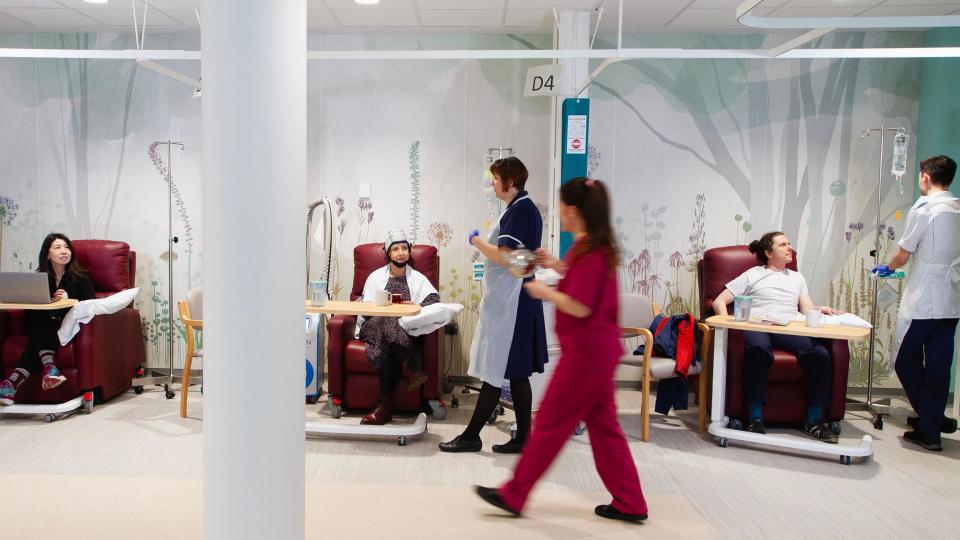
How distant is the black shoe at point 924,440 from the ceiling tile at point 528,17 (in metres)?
3.71

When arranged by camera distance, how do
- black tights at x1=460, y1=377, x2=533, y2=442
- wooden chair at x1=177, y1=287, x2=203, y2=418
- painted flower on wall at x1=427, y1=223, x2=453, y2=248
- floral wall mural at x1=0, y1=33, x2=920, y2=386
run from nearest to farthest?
black tights at x1=460, y1=377, x2=533, y2=442
wooden chair at x1=177, y1=287, x2=203, y2=418
floral wall mural at x1=0, y1=33, x2=920, y2=386
painted flower on wall at x1=427, y1=223, x2=453, y2=248

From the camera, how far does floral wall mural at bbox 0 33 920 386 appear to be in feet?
18.6

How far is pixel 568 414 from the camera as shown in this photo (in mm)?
2854

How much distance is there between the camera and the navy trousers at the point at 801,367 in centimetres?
443

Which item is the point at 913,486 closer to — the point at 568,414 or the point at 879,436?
the point at 879,436

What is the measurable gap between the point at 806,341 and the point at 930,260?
0.86 metres

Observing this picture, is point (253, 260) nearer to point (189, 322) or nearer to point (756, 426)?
point (189, 322)

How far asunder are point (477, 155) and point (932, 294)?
131 inches

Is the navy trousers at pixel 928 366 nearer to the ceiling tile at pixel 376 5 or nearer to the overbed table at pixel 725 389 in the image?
the overbed table at pixel 725 389

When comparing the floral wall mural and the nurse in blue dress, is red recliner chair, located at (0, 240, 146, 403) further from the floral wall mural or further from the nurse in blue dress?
the nurse in blue dress

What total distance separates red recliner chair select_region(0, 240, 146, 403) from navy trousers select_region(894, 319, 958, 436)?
522 cm

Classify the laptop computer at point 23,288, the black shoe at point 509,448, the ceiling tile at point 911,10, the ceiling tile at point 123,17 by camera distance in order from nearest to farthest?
the black shoe at point 509,448 → the laptop computer at point 23,288 → the ceiling tile at point 911,10 → the ceiling tile at point 123,17

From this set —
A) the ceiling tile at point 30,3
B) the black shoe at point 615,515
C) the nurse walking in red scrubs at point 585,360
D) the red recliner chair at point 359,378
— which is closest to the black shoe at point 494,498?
the nurse walking in red scrubs at point 585,360

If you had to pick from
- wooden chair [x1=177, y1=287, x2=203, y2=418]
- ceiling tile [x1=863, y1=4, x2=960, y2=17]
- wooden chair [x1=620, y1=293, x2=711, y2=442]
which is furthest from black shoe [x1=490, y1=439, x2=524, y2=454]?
ceiling tile [x1=863, y1=4, x2=960, y2=17]
